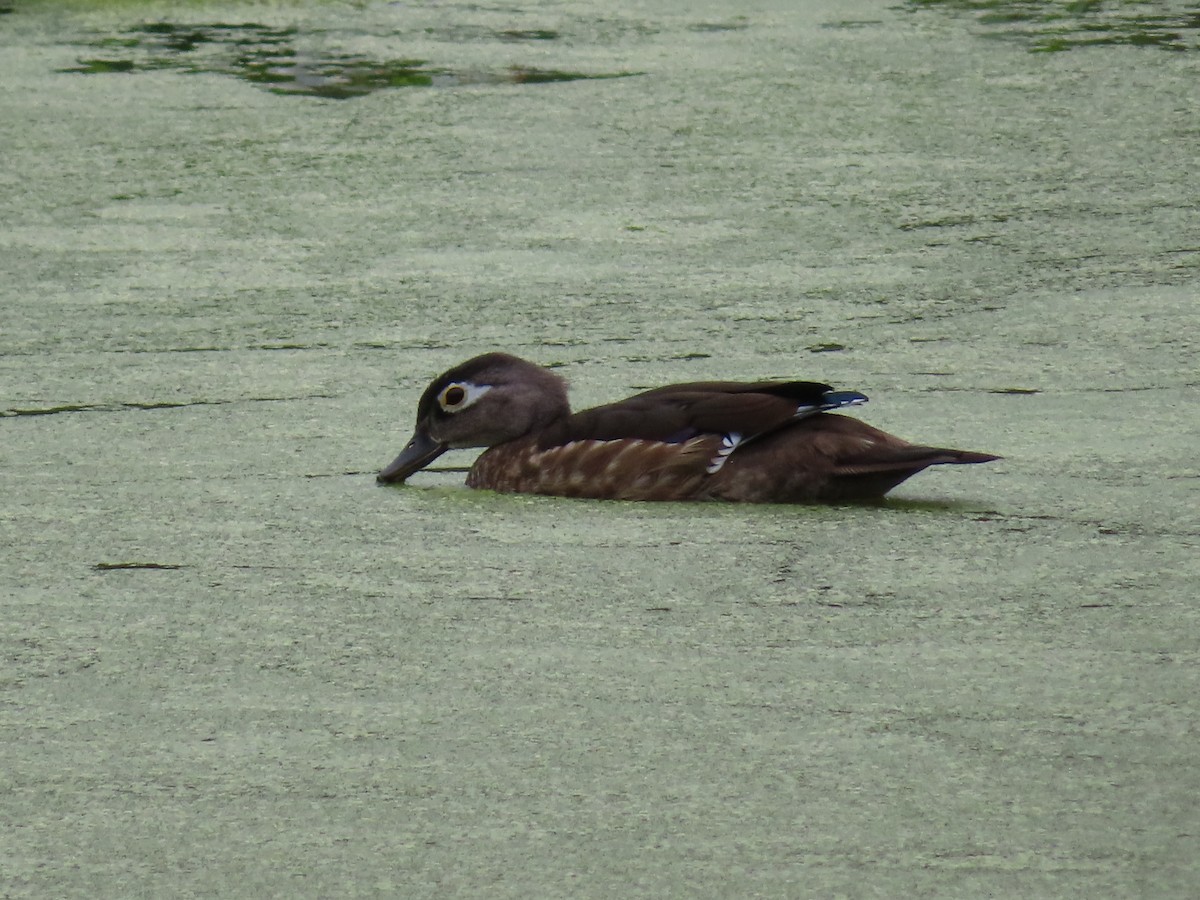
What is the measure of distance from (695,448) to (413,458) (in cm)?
60

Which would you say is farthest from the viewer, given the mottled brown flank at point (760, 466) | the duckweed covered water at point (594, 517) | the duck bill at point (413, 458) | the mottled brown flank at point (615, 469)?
the duck bill at point (413, 458)

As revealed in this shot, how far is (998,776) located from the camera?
8.35 ft

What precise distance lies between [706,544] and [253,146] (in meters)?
4.48

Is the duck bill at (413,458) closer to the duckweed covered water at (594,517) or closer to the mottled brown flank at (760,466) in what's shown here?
the duckweed covered water at (594,517)

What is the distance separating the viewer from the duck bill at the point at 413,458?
4.15m

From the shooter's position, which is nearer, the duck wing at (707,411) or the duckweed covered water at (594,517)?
the duckweed covered water at (594,517)

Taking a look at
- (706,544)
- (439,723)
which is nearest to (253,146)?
(706,544)

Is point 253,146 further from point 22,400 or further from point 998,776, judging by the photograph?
point 998,776

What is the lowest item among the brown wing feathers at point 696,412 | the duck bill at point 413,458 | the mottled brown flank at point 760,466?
the duck bill at point 413,458

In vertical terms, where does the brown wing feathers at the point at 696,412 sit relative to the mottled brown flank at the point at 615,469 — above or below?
above

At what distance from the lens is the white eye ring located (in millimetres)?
4223

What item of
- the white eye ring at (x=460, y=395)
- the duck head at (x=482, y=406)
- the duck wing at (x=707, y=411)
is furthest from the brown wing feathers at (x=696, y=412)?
the white eye ring at (x=460, y=395)

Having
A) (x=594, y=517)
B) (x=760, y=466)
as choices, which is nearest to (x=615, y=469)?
(x=594, y=517)

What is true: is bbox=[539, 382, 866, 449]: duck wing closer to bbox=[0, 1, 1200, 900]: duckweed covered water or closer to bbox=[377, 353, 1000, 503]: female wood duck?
bbox=[377, 353, 1000, 503]: female wood duck
